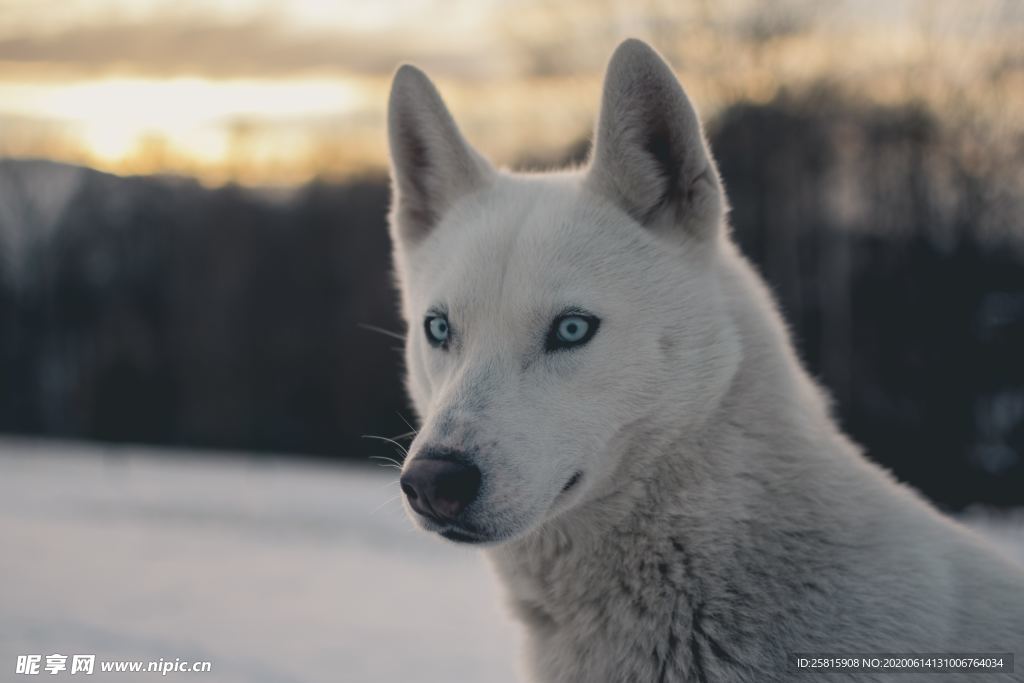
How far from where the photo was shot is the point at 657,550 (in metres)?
2.57

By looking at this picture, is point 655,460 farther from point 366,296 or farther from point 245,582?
point 366,296

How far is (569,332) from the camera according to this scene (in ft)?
8.50

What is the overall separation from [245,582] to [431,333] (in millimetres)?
4533

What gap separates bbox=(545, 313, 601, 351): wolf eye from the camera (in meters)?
2.59

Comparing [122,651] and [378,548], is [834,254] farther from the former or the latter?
[122,651]

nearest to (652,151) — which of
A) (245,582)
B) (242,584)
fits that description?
(242,584)

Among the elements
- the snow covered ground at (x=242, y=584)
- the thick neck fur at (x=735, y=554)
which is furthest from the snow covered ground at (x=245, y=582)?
the thick neck fur at (x=735, y=554)

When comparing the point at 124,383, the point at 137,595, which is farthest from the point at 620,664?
the point at 124,383

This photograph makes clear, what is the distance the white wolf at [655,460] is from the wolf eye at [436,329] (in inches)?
0.4

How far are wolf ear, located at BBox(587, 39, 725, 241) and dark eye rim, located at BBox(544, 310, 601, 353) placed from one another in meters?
0.44

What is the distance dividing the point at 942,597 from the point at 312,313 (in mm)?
28034

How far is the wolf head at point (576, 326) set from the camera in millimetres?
2383

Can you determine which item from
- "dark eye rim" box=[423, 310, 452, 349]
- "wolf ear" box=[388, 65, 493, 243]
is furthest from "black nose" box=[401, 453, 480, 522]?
"wolf ear" box=[388, 65, 493, 243]

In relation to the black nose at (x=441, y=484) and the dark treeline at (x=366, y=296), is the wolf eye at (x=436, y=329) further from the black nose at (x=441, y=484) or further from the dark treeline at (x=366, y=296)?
the dark treeline at (x=366, y=296)
